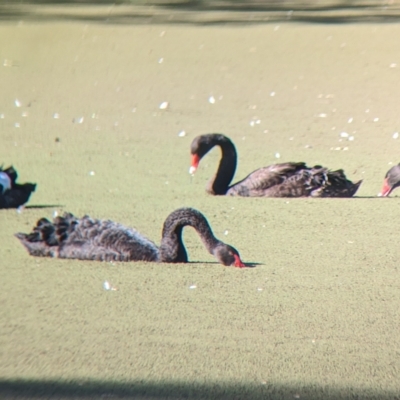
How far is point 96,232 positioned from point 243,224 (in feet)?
4.05

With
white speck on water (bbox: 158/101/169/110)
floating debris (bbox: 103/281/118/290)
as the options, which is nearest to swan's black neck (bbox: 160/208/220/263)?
floating debris (bbox: 103/281/118/290)

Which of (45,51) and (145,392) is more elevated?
(45,51)

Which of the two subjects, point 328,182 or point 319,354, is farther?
point 328,182

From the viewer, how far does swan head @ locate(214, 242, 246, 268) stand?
5.94 meters

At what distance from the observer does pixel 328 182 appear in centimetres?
770

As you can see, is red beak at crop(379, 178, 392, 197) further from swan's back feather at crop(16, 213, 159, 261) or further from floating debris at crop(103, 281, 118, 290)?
floating debris at crop(103, 281, 118, 290)

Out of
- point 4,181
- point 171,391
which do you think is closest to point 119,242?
point 4,181

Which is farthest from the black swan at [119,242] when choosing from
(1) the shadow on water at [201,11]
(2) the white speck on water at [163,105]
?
(1) the shadow on water at [201,11]

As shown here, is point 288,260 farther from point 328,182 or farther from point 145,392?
point 145,392

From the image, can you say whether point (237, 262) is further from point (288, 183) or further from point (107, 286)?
point (288, 183)

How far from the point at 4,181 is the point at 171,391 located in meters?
3.38

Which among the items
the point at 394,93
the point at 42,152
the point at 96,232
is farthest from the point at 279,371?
the point at 394,93

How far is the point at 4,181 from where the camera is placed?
7.24 meters

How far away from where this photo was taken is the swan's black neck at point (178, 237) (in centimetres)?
605
